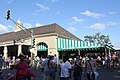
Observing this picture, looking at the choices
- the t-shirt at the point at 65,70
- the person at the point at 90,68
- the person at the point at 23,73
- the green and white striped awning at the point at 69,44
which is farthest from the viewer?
the green and white striped awning at the point at 69,44

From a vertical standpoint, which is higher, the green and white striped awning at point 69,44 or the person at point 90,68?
the green and white striped awning at point 69,44

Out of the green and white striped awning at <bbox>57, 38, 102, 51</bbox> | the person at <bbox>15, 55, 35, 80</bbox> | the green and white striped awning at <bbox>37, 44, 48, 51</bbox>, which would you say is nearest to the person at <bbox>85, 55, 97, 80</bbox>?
the person at <bbox>15, 55, 35, 80</bbox>

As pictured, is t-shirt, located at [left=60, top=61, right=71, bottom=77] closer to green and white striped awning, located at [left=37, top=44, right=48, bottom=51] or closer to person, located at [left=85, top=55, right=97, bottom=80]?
person, located at [left=85, top=55, right=97, bottom=80]

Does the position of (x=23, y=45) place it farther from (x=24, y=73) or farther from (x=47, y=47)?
(x=24, y=73)

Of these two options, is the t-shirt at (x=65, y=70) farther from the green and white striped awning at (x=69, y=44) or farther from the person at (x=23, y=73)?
the green and white striped awning at (x=69, y=44)

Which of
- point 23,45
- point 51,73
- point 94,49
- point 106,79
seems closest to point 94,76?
point 51,73

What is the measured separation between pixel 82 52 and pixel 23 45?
40.9 ft

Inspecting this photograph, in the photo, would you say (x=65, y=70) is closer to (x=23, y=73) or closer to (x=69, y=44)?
(x=23, y=73)

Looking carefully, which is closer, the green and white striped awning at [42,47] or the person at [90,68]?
the person at [90,68]

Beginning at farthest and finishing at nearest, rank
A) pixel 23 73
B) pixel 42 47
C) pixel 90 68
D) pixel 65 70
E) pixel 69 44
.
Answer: pixel 42 47 < pixel 69 44 < pixel 90 68 < pixel 65 70 < pixel 23 73

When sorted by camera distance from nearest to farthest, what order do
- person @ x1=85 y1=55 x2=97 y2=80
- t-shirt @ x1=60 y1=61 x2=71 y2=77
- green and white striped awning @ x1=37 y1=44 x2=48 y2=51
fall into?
t-shirt @ x1=60 y1=61 x2=71 y2=77 → person @ x1=85 y1=55 x2=97 y2=80 → green and white striped awning @ x1=37 y1=44 x2=48 y2=51

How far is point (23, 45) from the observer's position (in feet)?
162

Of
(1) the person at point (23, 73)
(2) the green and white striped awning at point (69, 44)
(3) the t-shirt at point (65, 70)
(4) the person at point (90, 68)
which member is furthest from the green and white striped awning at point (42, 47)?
(1) the person at point (23, 73)

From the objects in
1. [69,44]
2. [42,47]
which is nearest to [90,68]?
[69,44]
